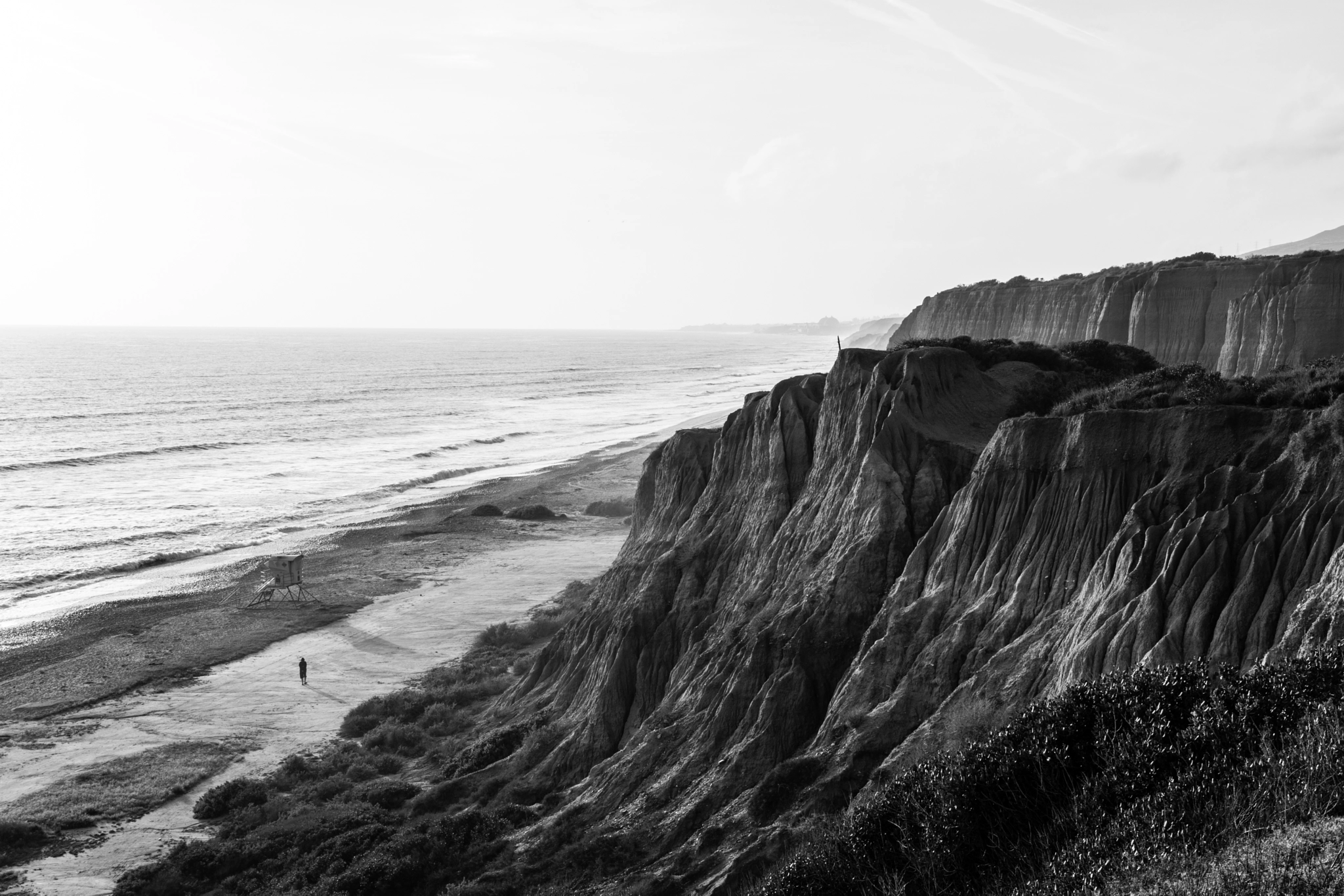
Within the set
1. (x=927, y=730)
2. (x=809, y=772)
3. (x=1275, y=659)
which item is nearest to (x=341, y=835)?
(x=809, y=772)

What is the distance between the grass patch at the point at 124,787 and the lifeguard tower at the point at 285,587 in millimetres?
17317

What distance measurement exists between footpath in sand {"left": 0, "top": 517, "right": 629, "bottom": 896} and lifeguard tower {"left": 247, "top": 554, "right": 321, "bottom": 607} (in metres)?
1.51

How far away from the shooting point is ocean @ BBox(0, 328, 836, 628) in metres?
61.5

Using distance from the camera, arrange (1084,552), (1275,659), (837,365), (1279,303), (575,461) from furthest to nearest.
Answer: (575,461) → (1279,303) → (837,365) → (1084,552) → (1275,659)

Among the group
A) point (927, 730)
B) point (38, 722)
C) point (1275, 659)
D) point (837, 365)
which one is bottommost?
point (38, 722)

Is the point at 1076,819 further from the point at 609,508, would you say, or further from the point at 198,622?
the point at 609,508

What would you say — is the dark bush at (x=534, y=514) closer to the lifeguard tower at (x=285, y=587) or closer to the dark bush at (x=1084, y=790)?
the lifeguard tower at (x=285, y=587)

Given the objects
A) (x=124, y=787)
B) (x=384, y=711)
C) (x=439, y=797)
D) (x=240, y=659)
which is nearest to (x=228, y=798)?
(x=124, y=787)

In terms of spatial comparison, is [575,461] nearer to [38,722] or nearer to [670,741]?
[38,722]

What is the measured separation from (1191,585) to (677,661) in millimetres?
13142

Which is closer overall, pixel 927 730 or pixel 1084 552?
pixel 927 730

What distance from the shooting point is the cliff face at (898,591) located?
667 inches

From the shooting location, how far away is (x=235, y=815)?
26.6 meters

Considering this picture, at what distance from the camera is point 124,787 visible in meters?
29.5
